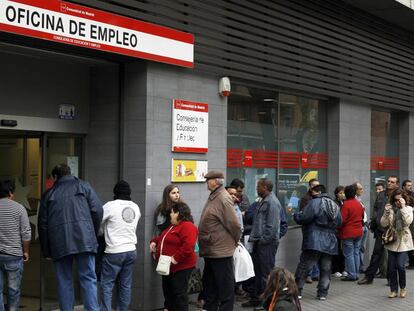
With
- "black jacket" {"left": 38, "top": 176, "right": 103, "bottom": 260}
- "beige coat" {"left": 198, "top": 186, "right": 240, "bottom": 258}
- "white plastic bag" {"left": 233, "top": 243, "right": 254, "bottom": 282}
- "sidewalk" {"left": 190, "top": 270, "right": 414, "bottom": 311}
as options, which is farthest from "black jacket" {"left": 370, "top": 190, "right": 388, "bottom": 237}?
"black jacket" {"left": 38, "top": 176, "right": 103, "bottom": 260}

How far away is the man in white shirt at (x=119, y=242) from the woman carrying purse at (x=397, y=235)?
4466 mm

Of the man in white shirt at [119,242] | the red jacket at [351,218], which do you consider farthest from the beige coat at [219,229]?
the red jacket at [351,218]

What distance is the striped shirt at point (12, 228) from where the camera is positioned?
23.2ft

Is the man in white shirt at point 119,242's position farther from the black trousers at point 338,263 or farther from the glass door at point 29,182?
the black trousers at point 338,263

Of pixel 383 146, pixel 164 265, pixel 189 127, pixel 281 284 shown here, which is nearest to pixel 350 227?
pixel 189 127

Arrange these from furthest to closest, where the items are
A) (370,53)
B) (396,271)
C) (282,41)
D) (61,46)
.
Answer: (370,53), (282,41), (396,271), (61,46)

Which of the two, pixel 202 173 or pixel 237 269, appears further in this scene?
pixel 202 173

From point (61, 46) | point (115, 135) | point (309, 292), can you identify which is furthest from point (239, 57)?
point (309, 292)

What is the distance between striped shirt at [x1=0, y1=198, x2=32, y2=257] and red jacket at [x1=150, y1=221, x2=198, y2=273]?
1.65 m

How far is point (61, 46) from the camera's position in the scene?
793 centimetres

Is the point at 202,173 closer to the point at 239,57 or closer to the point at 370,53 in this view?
the point at 239,57

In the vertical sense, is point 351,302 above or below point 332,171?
below

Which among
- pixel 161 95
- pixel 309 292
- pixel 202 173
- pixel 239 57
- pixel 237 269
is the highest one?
pixel 239 57

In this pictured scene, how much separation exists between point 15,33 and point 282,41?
228 inches
